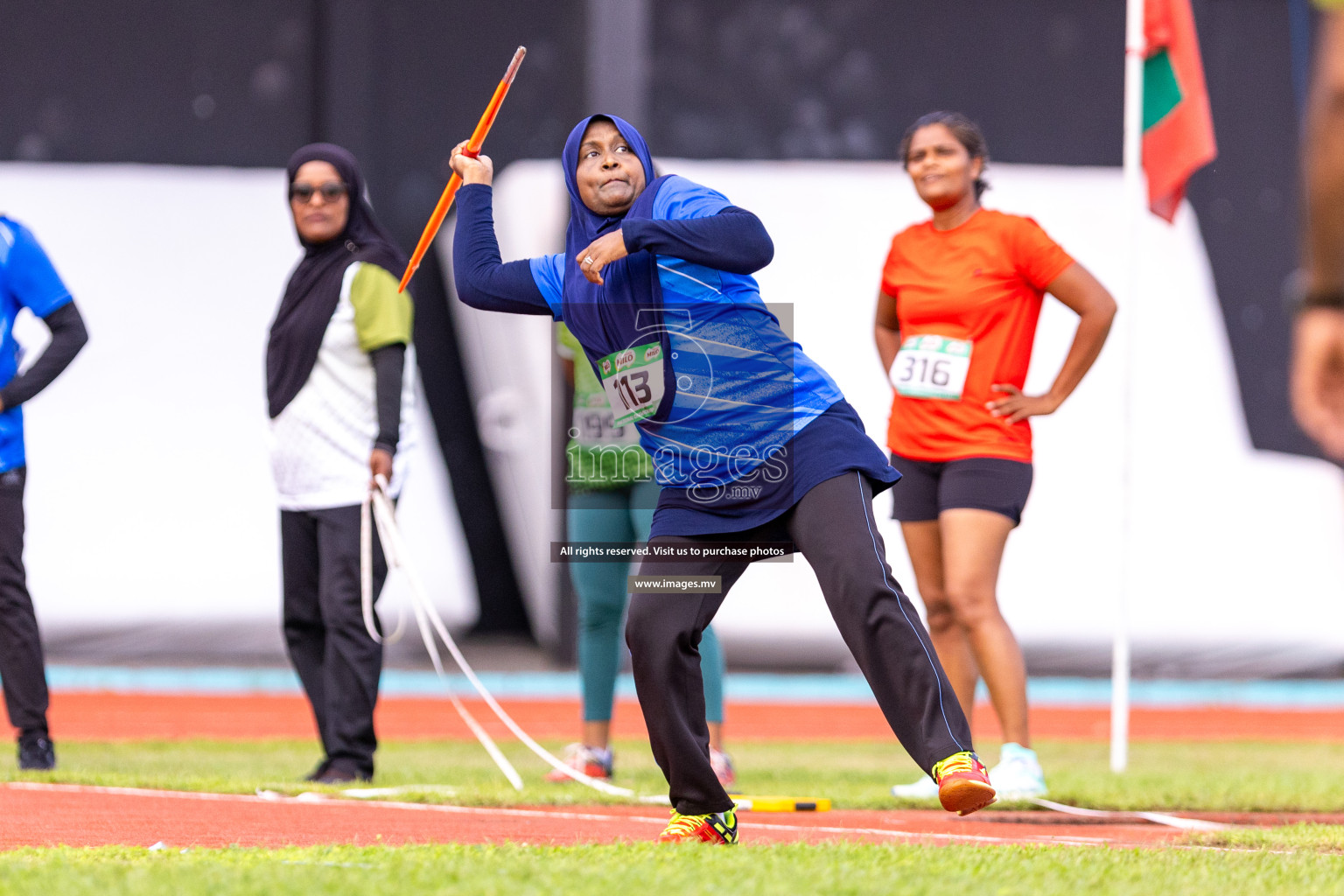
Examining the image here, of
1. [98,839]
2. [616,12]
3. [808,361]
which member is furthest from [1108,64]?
[98,839]

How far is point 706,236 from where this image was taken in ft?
10.8

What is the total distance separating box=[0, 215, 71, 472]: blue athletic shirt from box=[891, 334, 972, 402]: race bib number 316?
289 centimetres

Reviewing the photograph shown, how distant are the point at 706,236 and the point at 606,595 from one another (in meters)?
2.29

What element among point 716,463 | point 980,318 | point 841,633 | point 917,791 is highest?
point 980,318

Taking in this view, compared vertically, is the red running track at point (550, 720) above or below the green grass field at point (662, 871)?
below

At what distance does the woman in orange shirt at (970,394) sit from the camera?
16.2ft

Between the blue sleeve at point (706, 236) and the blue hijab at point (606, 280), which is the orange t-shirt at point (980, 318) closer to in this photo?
the blue hijab at point (606, 280)

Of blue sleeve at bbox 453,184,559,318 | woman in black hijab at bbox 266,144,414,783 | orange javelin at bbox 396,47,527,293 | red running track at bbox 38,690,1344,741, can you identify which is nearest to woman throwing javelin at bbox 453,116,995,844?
blue sleeve at bbox 453,184,559,318

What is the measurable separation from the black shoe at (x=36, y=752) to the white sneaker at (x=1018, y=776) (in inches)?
120

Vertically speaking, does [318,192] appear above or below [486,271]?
above

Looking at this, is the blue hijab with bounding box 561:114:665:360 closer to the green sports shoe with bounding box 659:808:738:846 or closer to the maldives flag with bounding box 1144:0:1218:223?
the green sports shoe with bounding box 659:808:738:846

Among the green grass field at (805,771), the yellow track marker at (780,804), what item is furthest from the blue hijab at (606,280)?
the green grass field at (805,771)

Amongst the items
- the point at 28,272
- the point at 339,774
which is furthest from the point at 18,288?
the point at 339,774

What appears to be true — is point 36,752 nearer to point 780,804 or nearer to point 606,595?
point 606,595
